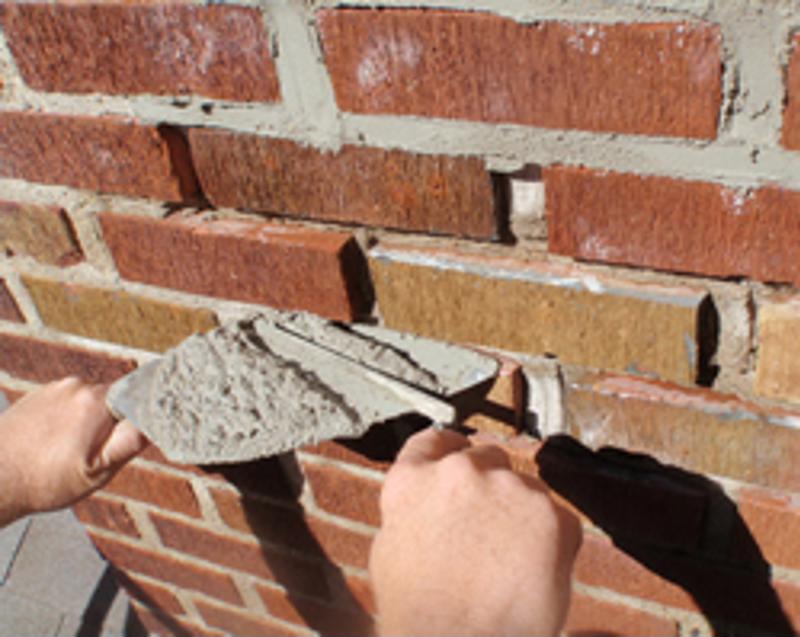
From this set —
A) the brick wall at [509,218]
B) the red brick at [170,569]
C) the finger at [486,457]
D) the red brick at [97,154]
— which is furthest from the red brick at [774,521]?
the red brick at [170,569]

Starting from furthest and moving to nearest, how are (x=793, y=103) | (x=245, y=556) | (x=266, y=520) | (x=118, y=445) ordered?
(x=245, y=556), (x=266, y=520), (x=118, y=445), (x=793, y=103)

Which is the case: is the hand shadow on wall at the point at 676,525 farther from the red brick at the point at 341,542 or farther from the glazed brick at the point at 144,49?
the glazed brick at the point at 144,49

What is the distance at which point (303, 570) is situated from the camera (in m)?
1.24

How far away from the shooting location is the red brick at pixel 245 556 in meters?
1.24

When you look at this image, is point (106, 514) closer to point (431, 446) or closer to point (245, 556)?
point (245, 556)

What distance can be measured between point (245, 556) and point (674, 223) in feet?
3.02

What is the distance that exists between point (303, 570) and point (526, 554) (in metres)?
0.68

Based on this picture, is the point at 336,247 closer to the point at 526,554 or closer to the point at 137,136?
the point at 137,136

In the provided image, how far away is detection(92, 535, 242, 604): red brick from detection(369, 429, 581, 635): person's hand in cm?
78

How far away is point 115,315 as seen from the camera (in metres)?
0.99

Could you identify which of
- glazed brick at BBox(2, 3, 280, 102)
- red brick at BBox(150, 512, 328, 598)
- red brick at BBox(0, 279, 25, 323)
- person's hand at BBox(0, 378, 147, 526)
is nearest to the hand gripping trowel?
person's hand at BBox(0, 378, 147, 526)

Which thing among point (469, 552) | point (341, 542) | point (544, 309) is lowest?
point (341, 542)

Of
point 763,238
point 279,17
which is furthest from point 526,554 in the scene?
point 279,17

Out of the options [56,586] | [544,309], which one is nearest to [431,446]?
[544,309]
